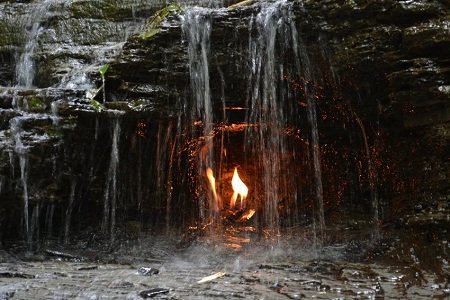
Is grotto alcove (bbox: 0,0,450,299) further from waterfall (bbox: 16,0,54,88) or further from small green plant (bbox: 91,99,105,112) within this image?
waterfall (bbox: 16,0,54,88)

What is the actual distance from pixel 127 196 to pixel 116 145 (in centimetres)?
115

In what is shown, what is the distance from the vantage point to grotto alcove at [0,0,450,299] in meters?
5.15

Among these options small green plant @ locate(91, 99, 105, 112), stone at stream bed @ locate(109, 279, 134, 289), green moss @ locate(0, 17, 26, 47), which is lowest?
stone at stream bed @ locate(109, 279, 134, 289)

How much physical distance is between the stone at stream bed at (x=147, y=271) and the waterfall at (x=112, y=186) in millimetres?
2164

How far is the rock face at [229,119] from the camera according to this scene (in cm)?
581

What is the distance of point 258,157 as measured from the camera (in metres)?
8.73

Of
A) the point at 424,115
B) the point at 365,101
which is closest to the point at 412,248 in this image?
the point at 424,115

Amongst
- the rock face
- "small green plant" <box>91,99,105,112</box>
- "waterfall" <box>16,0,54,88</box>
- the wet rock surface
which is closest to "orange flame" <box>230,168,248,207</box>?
the rock face

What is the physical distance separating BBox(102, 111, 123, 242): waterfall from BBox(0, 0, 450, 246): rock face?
20 millimetres

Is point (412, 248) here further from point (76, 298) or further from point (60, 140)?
point (60, 140)

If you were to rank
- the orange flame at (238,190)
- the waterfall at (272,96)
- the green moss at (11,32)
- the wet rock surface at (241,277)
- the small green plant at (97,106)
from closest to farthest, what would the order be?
1. the wet rock surface at (241,277)
2. the waterfall at (272,96)
3. the small green plant at (97,106)
4. the orange flame at (238,190)
5. the green moss at (11,32)

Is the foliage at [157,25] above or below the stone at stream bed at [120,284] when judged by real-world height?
above

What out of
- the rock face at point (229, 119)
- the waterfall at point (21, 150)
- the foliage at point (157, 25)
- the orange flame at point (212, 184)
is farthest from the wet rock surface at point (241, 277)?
the foliage at point (157, 25)

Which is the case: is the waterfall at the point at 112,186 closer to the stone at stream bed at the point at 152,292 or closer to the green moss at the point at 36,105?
the green moss at the point at 36,105
